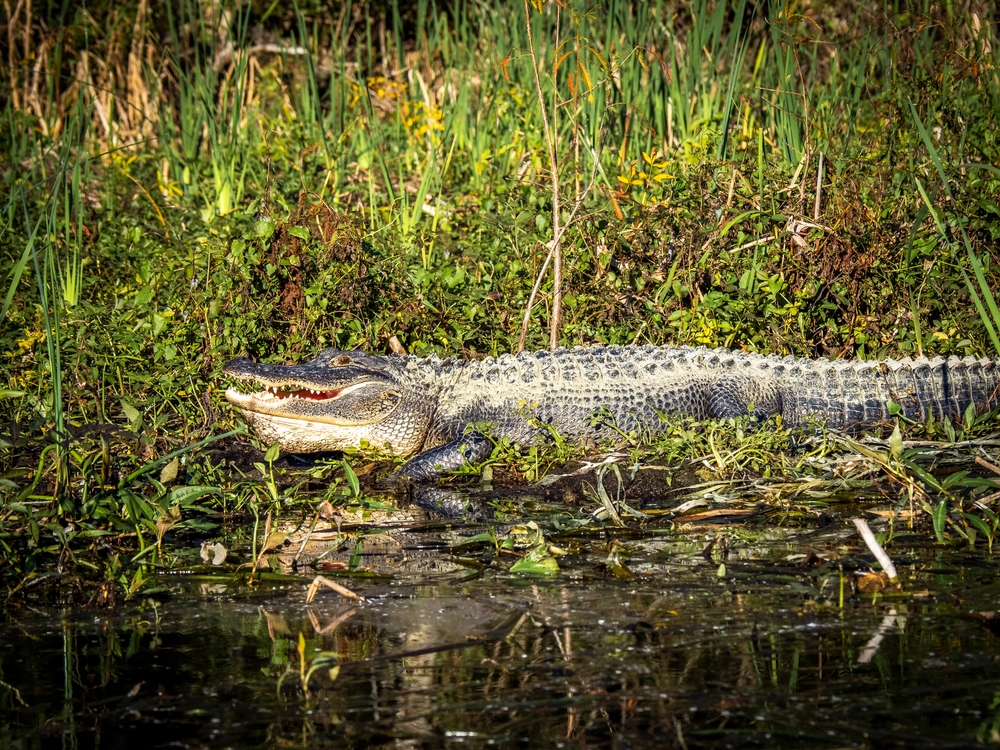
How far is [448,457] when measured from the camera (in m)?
5.39

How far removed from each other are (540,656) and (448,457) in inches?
101

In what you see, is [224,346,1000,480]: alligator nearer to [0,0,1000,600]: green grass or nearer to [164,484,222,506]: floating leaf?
[0,0,1000,600]: green grass

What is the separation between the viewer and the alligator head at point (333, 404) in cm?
568

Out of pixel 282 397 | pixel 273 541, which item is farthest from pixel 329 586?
pixel 282 397

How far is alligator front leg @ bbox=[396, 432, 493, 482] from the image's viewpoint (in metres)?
5.36

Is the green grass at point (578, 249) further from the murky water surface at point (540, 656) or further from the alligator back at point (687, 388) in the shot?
the murky water surface at point (540, 656)

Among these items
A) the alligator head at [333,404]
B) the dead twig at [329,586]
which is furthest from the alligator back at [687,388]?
the dead twig at [329,586]

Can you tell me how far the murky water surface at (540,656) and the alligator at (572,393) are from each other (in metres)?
1.83

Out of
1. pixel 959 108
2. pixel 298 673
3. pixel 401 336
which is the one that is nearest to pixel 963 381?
pixel 959 108

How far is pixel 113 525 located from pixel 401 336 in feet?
9.55

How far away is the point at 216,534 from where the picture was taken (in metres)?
4.26

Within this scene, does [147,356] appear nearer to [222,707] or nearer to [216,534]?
[216,534]

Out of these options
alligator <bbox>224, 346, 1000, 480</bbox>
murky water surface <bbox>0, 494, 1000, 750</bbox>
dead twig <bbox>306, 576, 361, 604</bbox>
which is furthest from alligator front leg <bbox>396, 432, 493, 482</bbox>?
dead twig <bbox>306, 576, 361, 604</bbox>

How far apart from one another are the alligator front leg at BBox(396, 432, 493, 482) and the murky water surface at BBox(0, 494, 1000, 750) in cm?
143
